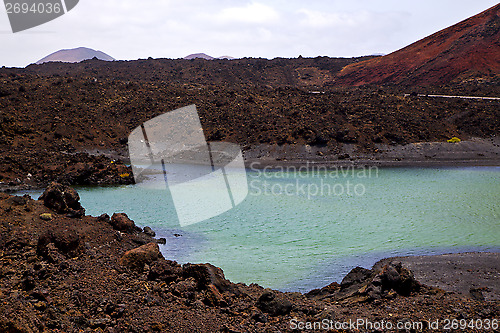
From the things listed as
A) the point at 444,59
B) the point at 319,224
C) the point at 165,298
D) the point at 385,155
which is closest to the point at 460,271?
the point at 319,224

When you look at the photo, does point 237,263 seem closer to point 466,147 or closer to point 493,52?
point 466,147

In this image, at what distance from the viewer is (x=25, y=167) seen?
26.8m

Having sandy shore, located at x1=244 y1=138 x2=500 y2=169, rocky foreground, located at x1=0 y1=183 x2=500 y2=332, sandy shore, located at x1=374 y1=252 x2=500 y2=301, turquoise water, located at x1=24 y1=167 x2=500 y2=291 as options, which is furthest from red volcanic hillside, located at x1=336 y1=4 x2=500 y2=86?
rocky foreground, located at x1=0 y1=183 x2=500 y2=332

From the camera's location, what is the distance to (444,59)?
2840 inches

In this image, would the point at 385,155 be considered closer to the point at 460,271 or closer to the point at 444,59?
the point at 460,271

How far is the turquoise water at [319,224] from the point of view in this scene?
45.2ft

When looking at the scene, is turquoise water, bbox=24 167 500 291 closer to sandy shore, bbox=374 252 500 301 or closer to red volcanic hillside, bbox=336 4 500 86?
sandy shore, bbox=374 252 500 301

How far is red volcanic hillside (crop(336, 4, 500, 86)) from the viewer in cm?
6669

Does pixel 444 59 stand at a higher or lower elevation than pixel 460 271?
higher

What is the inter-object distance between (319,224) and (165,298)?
10423 mm

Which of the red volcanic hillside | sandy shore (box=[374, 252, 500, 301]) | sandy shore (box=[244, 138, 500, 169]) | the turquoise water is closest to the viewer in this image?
sandy shore (box=[374, 252, 500, 301])

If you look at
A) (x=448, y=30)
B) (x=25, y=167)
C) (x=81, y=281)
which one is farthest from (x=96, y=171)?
(x=448, y=30)

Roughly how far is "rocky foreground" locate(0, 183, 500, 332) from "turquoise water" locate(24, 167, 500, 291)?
2.53 m

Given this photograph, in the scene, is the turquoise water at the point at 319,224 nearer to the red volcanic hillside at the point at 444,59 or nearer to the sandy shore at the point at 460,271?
the sandy shore at the point at 460,271
